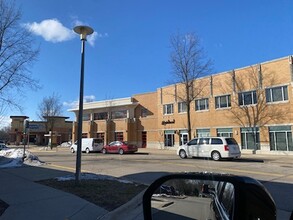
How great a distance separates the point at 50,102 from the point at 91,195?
173ft

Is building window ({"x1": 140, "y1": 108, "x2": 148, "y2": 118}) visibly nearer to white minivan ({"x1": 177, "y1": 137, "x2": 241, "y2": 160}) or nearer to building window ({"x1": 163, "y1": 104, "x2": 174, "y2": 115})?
building window ({"x1": 163, "y1": 104, "x2": 174, "y2": 115})

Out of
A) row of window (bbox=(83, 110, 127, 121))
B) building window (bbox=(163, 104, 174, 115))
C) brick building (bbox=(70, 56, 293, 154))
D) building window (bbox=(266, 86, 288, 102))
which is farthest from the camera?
row of window (bbox=(83, 110, 127, 121))

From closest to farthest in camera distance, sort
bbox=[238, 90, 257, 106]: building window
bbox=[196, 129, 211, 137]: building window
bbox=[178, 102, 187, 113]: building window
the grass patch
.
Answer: the grass patch < bbox=[238, 90, 257, 106]: building window < bbox=[196, 129, 211, 137]: building window < bbox=[178, 102, 187, 113]: building window

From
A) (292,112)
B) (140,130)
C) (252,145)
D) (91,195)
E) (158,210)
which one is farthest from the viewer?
(140,130)

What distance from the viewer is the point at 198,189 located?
2762mm

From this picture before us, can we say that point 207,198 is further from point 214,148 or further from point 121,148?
point 121,148

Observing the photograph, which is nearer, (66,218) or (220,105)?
(66,218)

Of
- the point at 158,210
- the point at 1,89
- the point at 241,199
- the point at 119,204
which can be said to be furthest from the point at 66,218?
the point at 1,89

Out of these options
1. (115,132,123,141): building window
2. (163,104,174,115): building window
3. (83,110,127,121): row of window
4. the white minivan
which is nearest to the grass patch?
the white minivan

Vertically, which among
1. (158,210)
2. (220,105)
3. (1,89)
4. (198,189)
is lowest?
(158,210)

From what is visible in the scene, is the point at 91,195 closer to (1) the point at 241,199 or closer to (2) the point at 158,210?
(2) the point at 158,210

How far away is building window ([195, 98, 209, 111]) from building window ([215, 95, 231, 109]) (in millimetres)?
1673

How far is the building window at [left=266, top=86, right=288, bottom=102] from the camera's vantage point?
31052 millimetres

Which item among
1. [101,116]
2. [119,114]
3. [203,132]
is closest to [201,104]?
[203,132]
